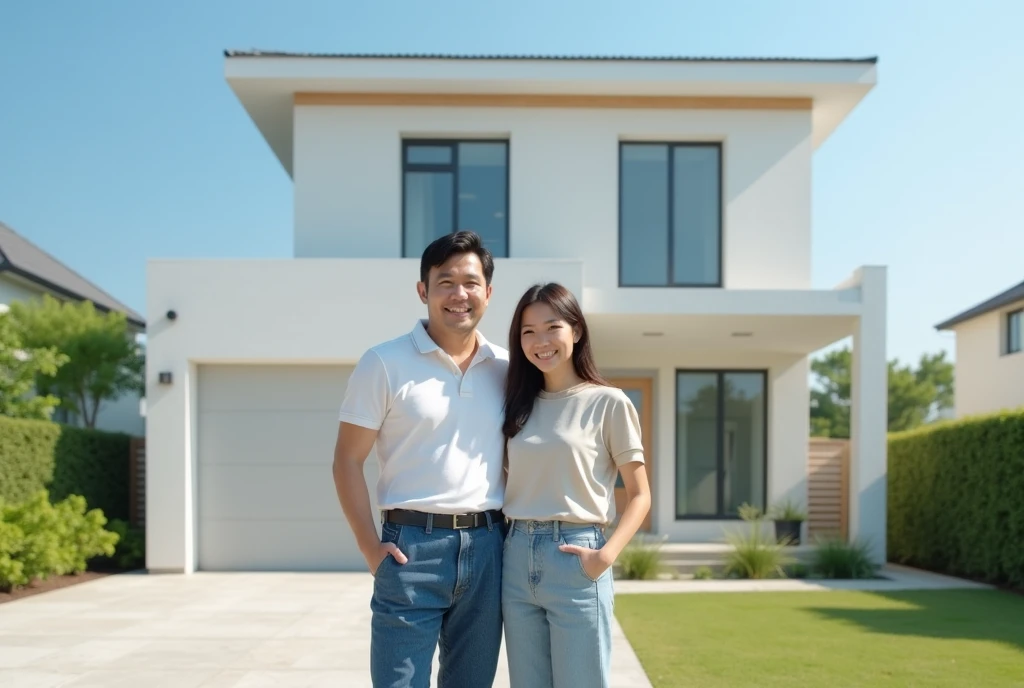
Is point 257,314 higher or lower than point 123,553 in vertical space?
higher

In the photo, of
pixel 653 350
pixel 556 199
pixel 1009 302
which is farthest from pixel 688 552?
pixel 1009 302

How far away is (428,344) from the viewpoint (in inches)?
121

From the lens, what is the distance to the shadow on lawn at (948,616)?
6590mm

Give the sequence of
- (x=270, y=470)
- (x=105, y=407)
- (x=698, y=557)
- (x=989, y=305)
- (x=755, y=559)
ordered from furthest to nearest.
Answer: (x=989, y=305), (x=105, y=407), (x=698, y=557), (x=270, y=470), (x=755, y=559)

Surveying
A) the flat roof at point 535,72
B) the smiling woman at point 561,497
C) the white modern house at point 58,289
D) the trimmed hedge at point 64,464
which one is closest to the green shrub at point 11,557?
the trimmed hedge at point 64,464

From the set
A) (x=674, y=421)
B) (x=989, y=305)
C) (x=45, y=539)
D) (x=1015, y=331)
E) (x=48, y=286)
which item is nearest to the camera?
(x=45, y=539)

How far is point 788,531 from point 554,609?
380 inches

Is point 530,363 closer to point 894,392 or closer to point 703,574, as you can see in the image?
point 703,574

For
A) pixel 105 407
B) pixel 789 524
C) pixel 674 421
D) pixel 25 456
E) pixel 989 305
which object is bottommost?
pixel 789 524

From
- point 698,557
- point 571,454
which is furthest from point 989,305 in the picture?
point 571,454

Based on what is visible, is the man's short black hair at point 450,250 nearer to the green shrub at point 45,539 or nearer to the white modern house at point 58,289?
the green shrub at point 45,539

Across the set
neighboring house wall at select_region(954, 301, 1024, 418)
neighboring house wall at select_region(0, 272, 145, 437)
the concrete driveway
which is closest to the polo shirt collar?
the concrete driveway

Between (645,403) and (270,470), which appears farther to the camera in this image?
(645,403)

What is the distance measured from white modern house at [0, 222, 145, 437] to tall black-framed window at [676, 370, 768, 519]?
31.8 ft
